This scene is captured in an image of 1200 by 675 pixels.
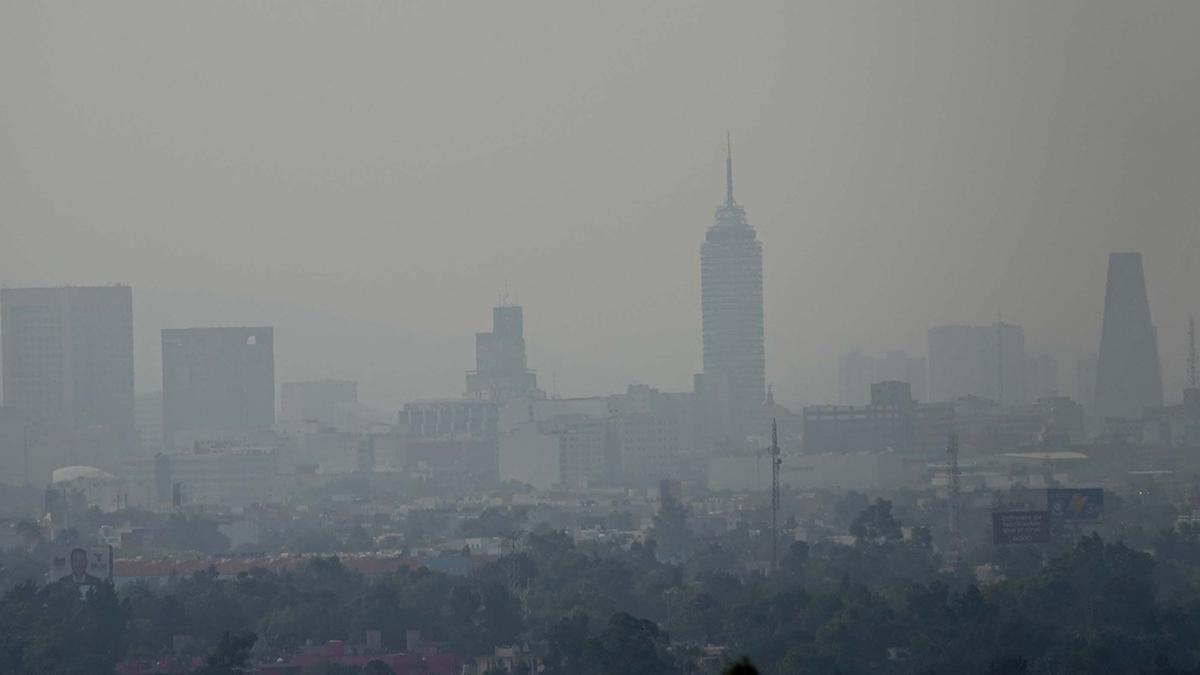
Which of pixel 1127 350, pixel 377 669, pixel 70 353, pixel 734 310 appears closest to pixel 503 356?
pixel 734 310

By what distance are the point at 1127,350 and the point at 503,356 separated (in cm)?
4651

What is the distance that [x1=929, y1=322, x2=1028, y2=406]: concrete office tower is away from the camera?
168750 mm

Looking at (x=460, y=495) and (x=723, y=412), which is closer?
(x=460, y=495)

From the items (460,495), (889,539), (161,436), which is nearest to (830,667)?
(889,539)

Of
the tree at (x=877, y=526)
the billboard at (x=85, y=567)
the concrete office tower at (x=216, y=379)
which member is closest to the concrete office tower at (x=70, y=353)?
the concrete office tower at (x=216, y=379)

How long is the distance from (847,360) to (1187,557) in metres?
118

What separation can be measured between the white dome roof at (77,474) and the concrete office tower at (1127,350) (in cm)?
3919

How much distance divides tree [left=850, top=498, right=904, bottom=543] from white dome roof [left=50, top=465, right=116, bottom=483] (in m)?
55.1

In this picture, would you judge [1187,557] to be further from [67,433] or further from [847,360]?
[847,360]

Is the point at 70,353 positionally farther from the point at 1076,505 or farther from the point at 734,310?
the point at 1076,505

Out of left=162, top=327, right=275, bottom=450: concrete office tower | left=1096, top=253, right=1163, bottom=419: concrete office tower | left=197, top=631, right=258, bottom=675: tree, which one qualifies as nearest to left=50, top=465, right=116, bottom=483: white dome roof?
left=162, top=327, right=275, bottom=450: concrete office tower

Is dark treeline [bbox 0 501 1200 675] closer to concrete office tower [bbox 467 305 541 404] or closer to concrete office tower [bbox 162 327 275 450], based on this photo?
concrete office tower [bbox 162 327 275 450]

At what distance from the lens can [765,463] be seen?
423 feet

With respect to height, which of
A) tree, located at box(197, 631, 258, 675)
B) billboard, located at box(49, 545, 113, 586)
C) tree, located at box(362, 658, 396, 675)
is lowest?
tree, located at box(362, 658, 396, 675)
